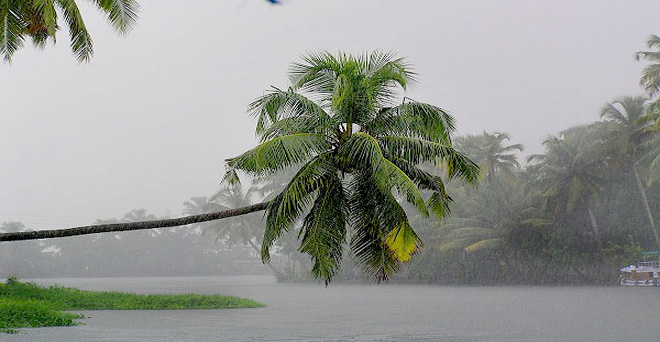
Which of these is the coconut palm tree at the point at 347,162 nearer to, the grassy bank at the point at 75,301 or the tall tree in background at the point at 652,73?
the grassy bank at the point at 75,301

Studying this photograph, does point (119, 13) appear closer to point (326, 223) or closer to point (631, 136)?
point (326, 223)

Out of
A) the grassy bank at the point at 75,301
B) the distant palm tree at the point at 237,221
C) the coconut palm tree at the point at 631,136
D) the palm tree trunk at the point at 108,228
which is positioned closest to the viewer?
the palm tree trunk at the point at 108,228

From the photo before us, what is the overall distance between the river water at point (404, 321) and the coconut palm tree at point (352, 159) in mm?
8237

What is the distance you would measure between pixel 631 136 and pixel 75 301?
29.5 m

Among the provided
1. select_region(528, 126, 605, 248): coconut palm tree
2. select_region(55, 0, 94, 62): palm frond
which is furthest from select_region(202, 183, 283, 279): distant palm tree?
select_region(55, 0, 94, 62): palm frond

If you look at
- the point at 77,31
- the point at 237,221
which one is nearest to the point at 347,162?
the point at 77,31

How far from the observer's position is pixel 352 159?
10820mm

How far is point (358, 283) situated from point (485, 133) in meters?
15.3

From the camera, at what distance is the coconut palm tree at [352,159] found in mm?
10711

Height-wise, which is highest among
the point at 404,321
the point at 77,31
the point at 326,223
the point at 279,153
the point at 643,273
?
the point at 77,31

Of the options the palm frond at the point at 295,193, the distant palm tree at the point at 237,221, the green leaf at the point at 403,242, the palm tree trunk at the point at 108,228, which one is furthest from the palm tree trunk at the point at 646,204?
the palm tree trunk at the point at 108,228

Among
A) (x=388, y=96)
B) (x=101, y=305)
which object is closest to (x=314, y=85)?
(x=388, y=96)

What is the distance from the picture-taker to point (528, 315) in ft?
86.3

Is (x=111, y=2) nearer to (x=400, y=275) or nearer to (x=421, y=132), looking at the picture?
(x=421, y=132)
